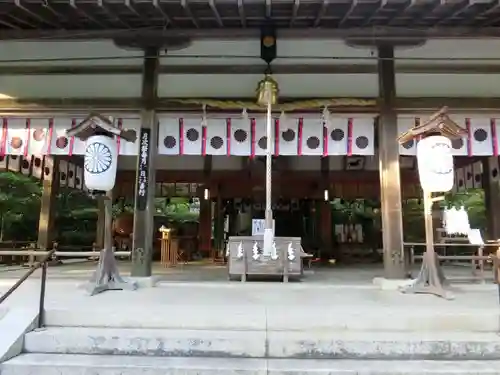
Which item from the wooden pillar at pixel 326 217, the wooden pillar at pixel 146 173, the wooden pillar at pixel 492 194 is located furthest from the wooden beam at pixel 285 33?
the wooden pillar at pixel 326 217

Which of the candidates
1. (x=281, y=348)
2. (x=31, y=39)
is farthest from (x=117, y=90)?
(x=281, y=348)

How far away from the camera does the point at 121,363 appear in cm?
356

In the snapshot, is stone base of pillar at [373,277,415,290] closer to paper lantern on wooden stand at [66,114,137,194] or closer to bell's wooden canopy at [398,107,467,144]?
bell's wooden canopy at [398,107,467,144]

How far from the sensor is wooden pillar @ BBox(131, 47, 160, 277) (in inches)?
271

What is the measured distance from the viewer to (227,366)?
3.47 m

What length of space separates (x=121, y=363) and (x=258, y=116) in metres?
5.08

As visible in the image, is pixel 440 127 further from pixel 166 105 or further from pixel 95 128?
pixel 95 128

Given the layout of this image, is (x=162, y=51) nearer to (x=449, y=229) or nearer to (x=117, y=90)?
(x=117, y=90)

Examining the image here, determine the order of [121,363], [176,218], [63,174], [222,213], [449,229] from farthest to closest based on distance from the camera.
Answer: [176,218] → [222,213] → [63,174] → [449,229] → [121,363]

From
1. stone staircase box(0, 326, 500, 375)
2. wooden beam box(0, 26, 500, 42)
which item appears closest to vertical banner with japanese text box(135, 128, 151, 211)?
wooden beam box(0, 26, 500, 42)

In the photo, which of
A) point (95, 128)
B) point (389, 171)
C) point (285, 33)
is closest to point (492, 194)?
point (389, 171)

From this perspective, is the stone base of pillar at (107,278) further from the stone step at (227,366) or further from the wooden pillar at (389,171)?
the wooden pillar at (389,171)

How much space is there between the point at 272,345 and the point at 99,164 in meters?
3.93

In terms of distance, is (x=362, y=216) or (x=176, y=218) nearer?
(x=362, y=216)
